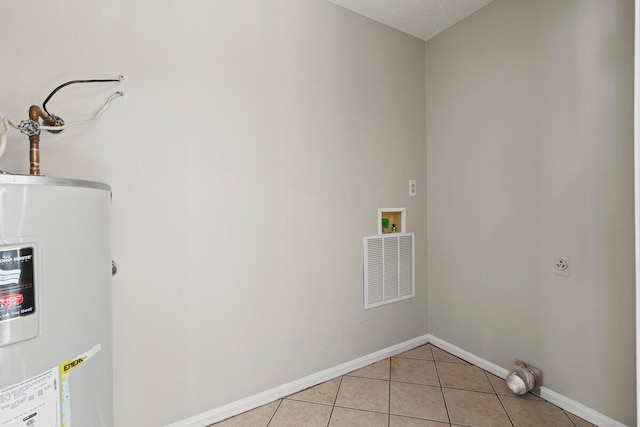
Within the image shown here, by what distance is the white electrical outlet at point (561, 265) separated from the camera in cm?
163

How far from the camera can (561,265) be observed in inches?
65.2

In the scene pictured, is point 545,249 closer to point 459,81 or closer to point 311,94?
point 459,81

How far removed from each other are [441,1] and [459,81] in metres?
0.52

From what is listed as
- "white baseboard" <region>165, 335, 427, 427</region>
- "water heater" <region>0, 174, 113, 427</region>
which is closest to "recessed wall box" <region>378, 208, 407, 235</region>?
"white baseboard" <region>165, 335, 427, 427</region>

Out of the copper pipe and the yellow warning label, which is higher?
the copper pipe

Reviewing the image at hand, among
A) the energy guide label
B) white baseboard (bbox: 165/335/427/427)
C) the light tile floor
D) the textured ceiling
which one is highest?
the textured ceiling

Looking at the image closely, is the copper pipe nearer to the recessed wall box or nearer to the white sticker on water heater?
the white sticker on water heater

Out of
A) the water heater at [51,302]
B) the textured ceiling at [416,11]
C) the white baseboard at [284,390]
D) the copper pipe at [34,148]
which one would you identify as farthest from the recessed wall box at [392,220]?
the copper pipe at [34,148]

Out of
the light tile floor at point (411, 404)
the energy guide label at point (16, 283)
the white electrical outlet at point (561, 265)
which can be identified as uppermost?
the energy guide label at point (16, 283)

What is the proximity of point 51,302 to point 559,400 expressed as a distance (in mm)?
2336

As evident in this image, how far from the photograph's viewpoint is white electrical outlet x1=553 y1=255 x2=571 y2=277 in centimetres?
163

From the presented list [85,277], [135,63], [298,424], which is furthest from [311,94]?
[298,424]

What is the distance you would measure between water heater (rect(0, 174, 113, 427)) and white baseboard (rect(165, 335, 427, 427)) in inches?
27.1

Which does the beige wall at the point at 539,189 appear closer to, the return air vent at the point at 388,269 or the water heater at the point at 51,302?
the return air vent at the point at 388,269
